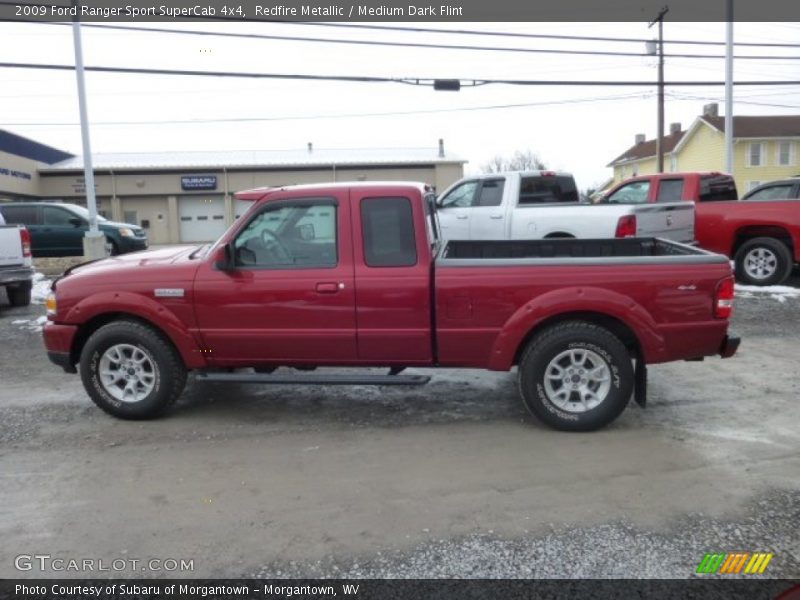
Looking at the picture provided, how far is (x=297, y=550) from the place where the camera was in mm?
3328

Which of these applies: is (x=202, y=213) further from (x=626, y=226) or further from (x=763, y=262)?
(x=763, y=262)

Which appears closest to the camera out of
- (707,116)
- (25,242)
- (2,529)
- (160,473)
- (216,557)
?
(216,557)

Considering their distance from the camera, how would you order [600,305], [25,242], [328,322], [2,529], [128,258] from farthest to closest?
[25,242] → [128,258] → [328,322] → [600,305] → [2,529]

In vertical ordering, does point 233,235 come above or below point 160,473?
above

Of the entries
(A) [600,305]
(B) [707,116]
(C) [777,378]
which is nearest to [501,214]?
(C) [777,378]

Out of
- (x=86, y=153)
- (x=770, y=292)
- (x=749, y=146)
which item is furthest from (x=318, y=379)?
(x=749, y=146)

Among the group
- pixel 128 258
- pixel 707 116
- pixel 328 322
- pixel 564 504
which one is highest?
pixel 707 116

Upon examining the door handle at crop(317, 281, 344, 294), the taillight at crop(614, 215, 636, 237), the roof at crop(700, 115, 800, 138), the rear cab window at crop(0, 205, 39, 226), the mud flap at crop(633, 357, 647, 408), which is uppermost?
the roof at crop(700, 115, 800, 138)

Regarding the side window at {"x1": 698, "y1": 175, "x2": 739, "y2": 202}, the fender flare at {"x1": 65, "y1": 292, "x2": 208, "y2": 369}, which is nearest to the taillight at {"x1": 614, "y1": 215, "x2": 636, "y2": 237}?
the side window at {"x1": 698, "y1": 175, "x2": 739, "y2": 202}

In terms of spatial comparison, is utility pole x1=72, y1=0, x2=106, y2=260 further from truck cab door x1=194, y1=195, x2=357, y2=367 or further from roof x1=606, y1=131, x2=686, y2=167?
roof x1=606, y1=131, x2=686, y2=167

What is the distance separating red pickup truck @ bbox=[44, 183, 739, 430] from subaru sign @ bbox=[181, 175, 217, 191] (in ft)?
116

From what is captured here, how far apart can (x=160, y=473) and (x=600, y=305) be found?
3243 millimetres

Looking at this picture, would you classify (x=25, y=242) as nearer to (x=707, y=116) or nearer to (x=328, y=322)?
(x=328, y=322)

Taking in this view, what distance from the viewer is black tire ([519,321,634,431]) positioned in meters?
4.71
